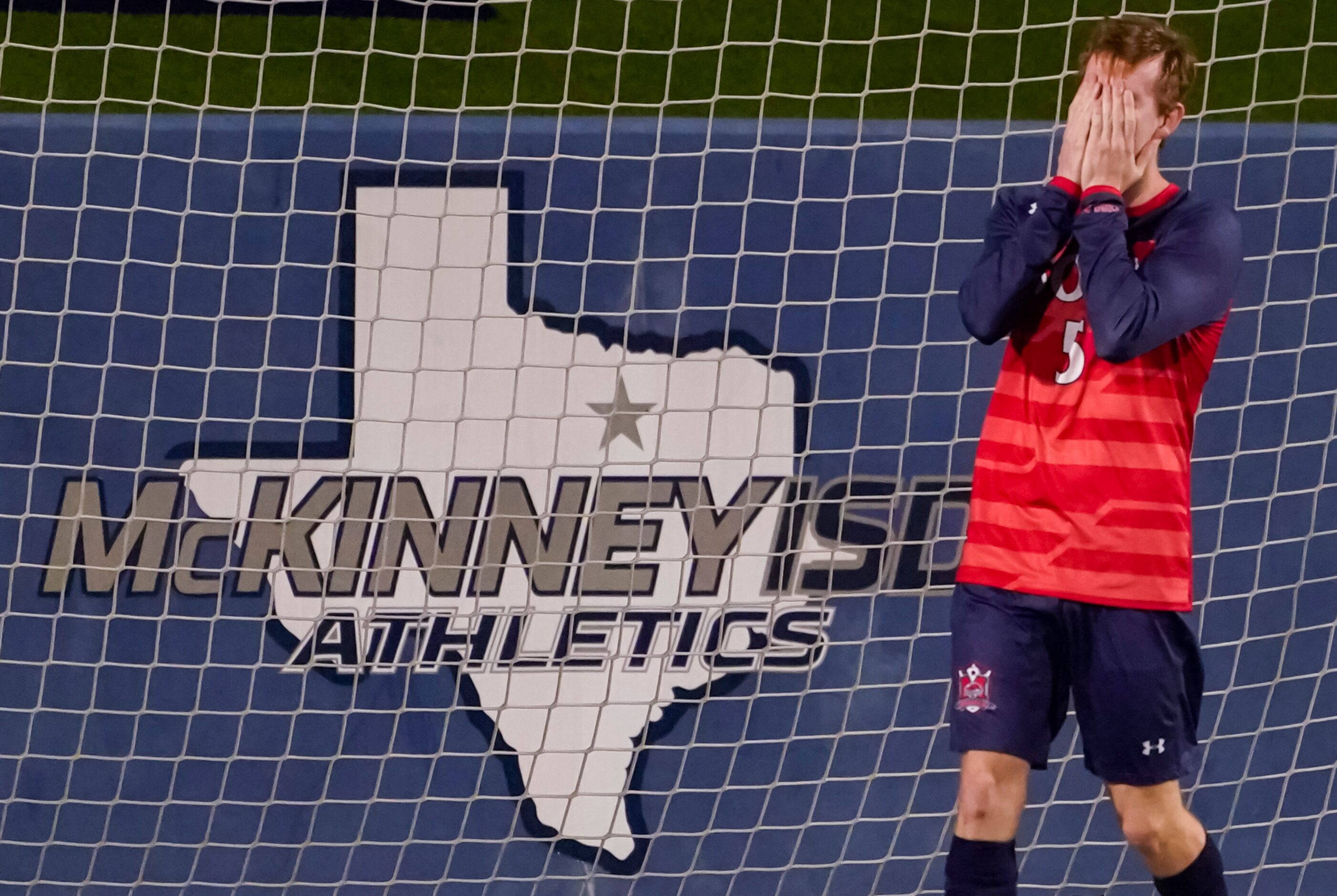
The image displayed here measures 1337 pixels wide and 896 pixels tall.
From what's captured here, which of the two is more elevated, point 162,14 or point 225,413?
point 162,14

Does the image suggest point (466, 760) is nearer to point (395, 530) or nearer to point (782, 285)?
point (395, 530)

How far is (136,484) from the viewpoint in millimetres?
2090

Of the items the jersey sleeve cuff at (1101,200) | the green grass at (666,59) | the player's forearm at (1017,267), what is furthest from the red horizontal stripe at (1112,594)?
the green grass at (666,59)

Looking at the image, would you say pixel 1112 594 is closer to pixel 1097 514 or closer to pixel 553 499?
pixel 1097 514

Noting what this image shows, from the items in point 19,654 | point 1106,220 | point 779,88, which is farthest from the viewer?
point 779,88

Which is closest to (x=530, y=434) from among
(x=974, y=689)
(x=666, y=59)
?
(x=666, y=59)

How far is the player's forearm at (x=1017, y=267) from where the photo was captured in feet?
4.13

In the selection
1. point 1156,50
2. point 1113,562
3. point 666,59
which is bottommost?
point 1113,562

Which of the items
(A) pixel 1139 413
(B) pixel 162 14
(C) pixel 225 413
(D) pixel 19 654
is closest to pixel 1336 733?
(A) pixel 1139 413

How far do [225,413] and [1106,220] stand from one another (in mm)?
1456

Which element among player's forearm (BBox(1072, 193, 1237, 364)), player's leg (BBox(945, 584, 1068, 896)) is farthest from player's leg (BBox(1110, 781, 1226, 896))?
player's forearm (BBox(1072, 193, 1237, 364))

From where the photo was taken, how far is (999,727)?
1.27 metres

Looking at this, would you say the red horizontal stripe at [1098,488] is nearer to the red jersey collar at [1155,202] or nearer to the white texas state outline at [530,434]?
the red jersey collar at [1155,202]

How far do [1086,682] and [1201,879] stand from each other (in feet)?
0.79
